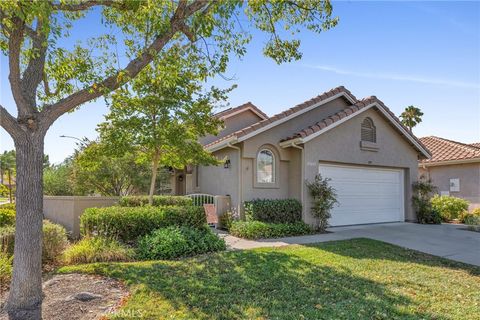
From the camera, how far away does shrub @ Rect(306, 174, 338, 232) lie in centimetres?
1228

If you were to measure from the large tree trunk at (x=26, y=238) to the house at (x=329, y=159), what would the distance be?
807 cm

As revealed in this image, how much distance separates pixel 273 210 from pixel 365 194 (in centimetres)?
508

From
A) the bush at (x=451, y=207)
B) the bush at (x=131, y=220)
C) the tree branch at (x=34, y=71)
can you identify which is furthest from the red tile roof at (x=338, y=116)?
the tree branch at (x=34, y=71)

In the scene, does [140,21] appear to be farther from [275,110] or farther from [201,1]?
[275,110]

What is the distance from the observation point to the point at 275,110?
15047 mm

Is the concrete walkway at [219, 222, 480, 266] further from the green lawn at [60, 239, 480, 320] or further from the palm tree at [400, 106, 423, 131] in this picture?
the palm tree at [400, 106, 423, 131]

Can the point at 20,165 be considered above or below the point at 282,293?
above

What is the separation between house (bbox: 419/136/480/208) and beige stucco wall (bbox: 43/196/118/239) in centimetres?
1733

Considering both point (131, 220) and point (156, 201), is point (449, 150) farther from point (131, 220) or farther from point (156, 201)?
point (131, 220)

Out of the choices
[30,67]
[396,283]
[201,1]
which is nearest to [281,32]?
[201,1]

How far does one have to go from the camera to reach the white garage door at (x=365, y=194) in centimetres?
1364

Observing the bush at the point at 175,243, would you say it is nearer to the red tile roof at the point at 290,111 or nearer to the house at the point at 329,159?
the house at the point at 329,159

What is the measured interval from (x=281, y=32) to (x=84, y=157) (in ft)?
23.4

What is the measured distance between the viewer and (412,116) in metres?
27.1
